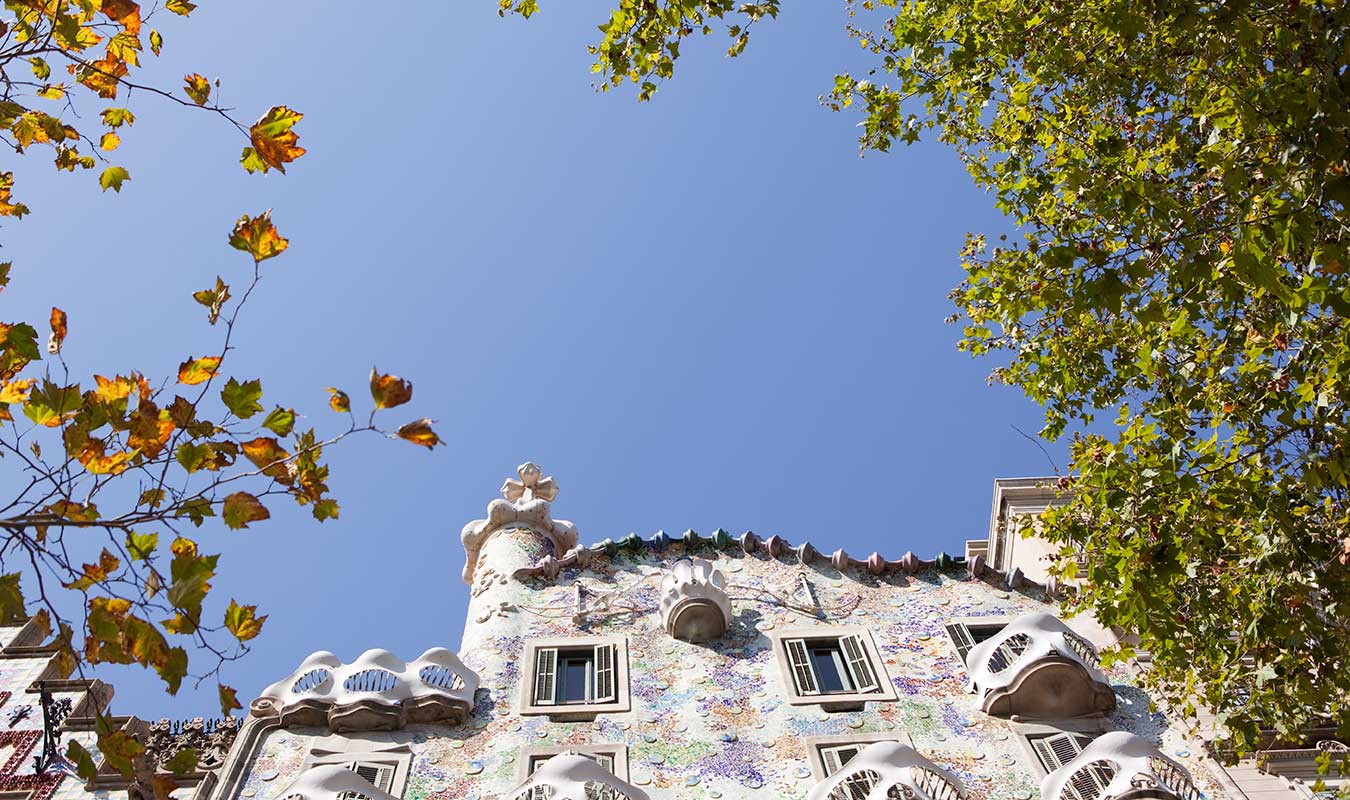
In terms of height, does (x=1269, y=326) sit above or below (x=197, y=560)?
above

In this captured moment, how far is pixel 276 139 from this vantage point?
297 inches

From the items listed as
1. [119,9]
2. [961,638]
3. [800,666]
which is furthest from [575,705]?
[119,9]

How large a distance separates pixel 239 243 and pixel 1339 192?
800 cm

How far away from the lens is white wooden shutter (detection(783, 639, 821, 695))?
52.2 ft

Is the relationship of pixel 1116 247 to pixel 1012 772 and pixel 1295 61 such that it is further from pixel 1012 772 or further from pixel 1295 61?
pixel 1012 772

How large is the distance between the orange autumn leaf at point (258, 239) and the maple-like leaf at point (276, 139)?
687 millimetres

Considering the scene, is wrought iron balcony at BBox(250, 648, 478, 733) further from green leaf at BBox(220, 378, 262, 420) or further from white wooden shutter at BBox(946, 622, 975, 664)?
green leaf at BBox(220, 378, 262, 420)

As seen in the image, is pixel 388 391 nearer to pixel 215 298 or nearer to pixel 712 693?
pixel 215 298

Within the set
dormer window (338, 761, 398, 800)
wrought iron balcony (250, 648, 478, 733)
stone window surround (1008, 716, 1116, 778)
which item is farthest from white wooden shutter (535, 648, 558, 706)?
stone window surround (1008, 716, 1116, 778)

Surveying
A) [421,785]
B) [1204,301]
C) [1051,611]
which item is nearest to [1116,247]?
[1204,301]

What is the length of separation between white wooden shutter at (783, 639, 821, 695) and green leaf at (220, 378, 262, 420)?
34.6 ft

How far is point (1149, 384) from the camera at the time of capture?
13.0m

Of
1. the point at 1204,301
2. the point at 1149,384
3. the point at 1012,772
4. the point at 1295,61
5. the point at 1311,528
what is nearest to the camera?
the point at 1295,61

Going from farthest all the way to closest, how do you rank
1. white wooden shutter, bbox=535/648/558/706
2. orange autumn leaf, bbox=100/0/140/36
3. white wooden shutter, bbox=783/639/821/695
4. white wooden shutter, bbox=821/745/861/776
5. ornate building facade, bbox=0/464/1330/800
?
white wooden shutter, bbox=783/639/821/695
white wooden shutter, bbox=535/648/558/706
white wooden shutter, bbox=821/745/861/776
ornate building facade, bbox=0/464/1330/800
orange autumn leaf, bbox=100/0/140/36
